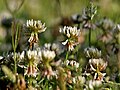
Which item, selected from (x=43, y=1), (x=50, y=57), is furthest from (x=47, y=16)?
(x=50, y=57)

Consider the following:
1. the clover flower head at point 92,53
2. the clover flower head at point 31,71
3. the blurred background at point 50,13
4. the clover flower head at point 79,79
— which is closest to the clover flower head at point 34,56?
the clover flower head at point 31,71

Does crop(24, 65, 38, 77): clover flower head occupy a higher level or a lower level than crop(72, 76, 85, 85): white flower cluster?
higher

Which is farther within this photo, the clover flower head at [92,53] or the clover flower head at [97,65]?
the clover flower head at [92,53]

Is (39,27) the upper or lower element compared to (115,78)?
upper

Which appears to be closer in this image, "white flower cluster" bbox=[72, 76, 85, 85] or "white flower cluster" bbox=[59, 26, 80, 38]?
"white flower cluster" bbox=[72, 76, 85, 85]

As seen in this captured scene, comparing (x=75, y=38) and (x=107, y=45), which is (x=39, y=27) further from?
(x=107, y=45)

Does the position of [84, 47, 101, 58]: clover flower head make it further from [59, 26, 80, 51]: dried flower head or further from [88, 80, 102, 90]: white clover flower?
[88, 80, 102, 90]: white clover flower

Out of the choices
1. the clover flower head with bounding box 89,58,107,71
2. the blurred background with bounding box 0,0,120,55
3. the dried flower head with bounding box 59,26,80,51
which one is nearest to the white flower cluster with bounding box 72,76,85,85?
the clover flower head with bounding box 89,58,107,71

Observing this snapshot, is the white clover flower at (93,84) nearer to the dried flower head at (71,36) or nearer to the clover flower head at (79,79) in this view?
the clover flower head at (79,79)

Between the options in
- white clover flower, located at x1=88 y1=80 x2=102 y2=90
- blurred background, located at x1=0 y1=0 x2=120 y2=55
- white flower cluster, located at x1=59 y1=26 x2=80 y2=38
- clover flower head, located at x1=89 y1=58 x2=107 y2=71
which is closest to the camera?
white clover flower, located at x1=88 y1=80 x2=102 y2=90
